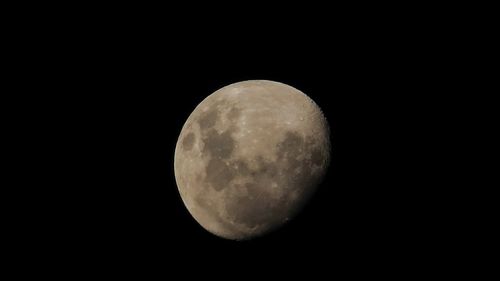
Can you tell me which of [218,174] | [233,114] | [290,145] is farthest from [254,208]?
[233,114]

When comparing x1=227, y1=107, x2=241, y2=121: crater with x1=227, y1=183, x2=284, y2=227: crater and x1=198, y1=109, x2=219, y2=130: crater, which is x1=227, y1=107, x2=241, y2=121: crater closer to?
x1=198, y1=109, x2=219, y2=130: crater

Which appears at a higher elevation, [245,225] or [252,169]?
[252,169]

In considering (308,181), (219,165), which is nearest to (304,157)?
(308,181)

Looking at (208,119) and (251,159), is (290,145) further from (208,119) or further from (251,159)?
(208,119)

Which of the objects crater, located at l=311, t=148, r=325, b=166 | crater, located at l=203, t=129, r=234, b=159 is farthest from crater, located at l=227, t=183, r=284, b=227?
crater, located at l=311, t=148, r=325, b=166

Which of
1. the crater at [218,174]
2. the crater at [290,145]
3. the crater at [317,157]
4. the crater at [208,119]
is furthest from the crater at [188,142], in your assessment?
the crater at [317,157]

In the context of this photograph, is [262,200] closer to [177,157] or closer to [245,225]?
[245,225]

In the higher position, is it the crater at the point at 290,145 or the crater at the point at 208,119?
the crater at the point at 208,119

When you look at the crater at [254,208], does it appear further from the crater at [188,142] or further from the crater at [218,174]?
the crater at [188,142]
